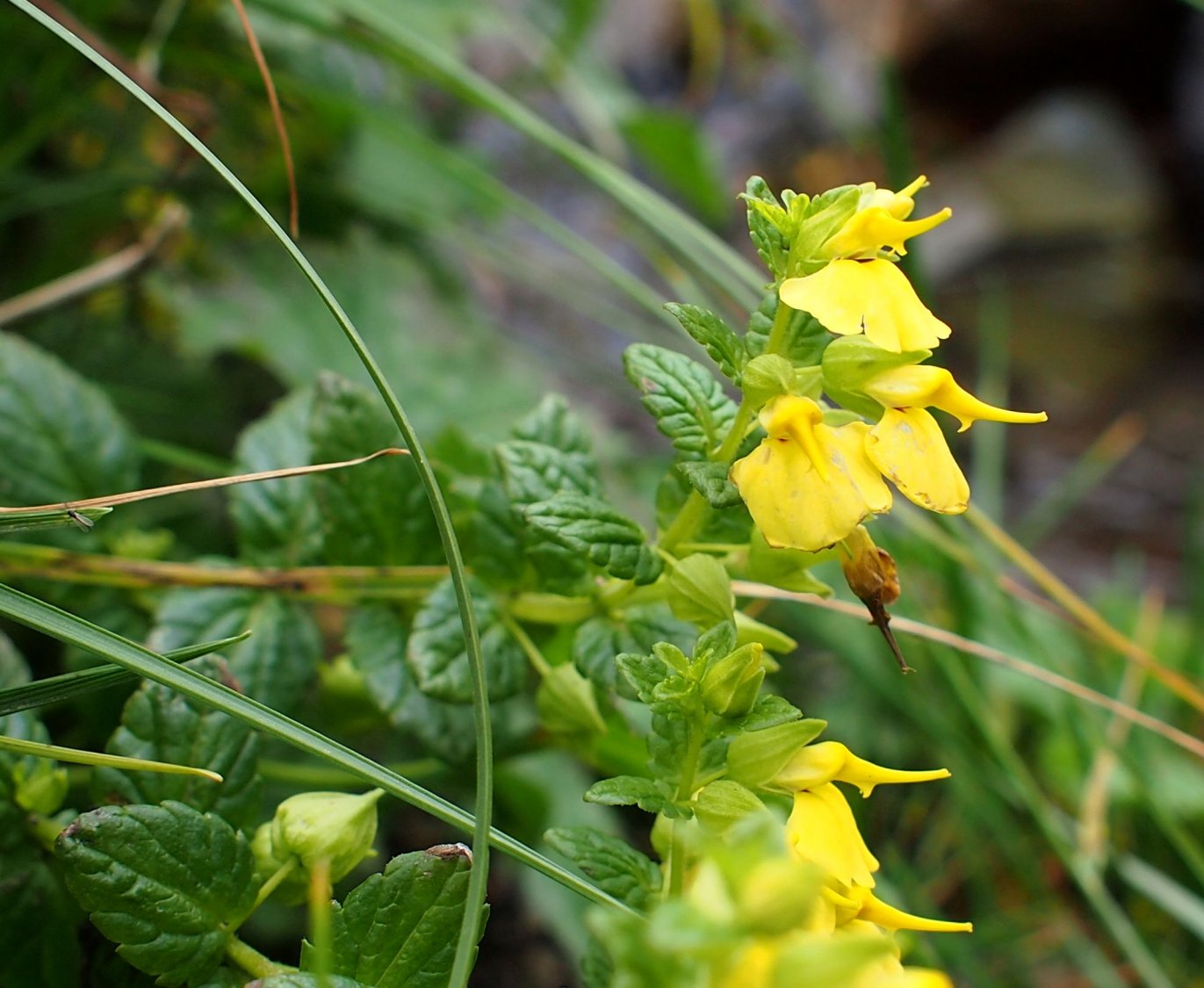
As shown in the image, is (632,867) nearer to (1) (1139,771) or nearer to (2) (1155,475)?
(1) (1139,771)

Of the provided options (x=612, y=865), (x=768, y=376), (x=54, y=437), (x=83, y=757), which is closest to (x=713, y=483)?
(x=768, y=376)

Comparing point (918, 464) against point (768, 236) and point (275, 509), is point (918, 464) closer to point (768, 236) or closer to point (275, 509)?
point (768, 236)

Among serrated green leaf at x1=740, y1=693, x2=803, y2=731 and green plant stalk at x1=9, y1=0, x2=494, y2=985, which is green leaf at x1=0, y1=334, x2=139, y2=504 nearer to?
green plant stalk at x1=9, y1=0, x2=494, y2=985

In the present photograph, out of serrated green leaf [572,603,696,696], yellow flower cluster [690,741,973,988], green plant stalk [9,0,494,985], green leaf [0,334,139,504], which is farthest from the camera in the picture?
green leaf [0,334,139,504]

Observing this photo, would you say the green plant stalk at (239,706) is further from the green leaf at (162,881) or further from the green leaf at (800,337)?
the green leaf at (800,337)

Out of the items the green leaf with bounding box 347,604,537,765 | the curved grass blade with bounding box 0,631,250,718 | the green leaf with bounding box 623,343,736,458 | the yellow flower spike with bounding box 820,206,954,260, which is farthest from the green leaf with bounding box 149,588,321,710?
the yellow flower spike with bounding box 820,206,954,260

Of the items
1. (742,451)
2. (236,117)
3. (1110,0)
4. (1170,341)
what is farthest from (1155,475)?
(742,451)

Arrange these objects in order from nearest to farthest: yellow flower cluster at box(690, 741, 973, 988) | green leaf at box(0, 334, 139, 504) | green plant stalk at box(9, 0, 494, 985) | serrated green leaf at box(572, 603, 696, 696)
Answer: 1. yellow flower cluster at box(690, 741, 973, 988)
2. green plant stalk at box(9, 0, 494, 985)
3. serrated green leaf at box(572, 603, 696, 696)
4. green leaf at box(0, 334, 139, 504)
